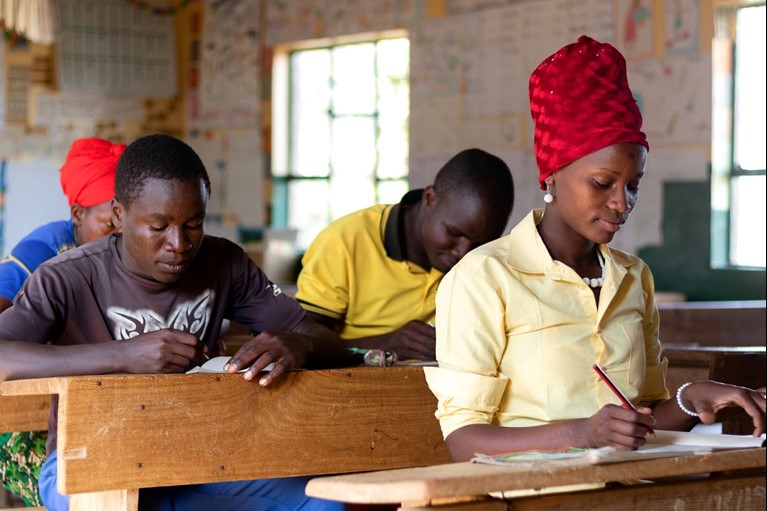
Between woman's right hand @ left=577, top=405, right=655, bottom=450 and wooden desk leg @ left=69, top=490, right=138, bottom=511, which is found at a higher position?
woman's right hand @ left=577, top=405, right=655, bottom=450

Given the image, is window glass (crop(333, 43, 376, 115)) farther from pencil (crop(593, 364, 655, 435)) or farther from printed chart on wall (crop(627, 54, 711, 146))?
pencil (crop(593, 364, 655, 435))

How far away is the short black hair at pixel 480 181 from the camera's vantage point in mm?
2869

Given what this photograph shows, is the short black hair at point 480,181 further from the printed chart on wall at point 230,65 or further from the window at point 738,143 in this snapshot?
the printed chart on wall at point 230,65

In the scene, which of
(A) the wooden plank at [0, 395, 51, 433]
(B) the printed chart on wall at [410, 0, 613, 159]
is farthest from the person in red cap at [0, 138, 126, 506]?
(B) the printed chart on wall at [410, 0, 613, 159]

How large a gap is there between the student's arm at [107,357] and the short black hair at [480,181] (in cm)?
92

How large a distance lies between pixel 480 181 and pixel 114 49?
19.7 feet

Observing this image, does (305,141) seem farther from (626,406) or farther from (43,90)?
(626,406)

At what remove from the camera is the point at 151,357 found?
7.16 ft

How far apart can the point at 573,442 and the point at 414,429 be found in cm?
84

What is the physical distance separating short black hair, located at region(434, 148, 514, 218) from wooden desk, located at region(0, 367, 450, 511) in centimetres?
62

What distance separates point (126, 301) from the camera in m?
2.47

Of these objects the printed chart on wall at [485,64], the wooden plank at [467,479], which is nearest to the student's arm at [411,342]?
the wooden plank at [467,479]

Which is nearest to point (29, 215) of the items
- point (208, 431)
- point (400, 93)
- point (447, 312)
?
point (400, 93)

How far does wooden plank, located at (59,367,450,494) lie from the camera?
203 centimetres
